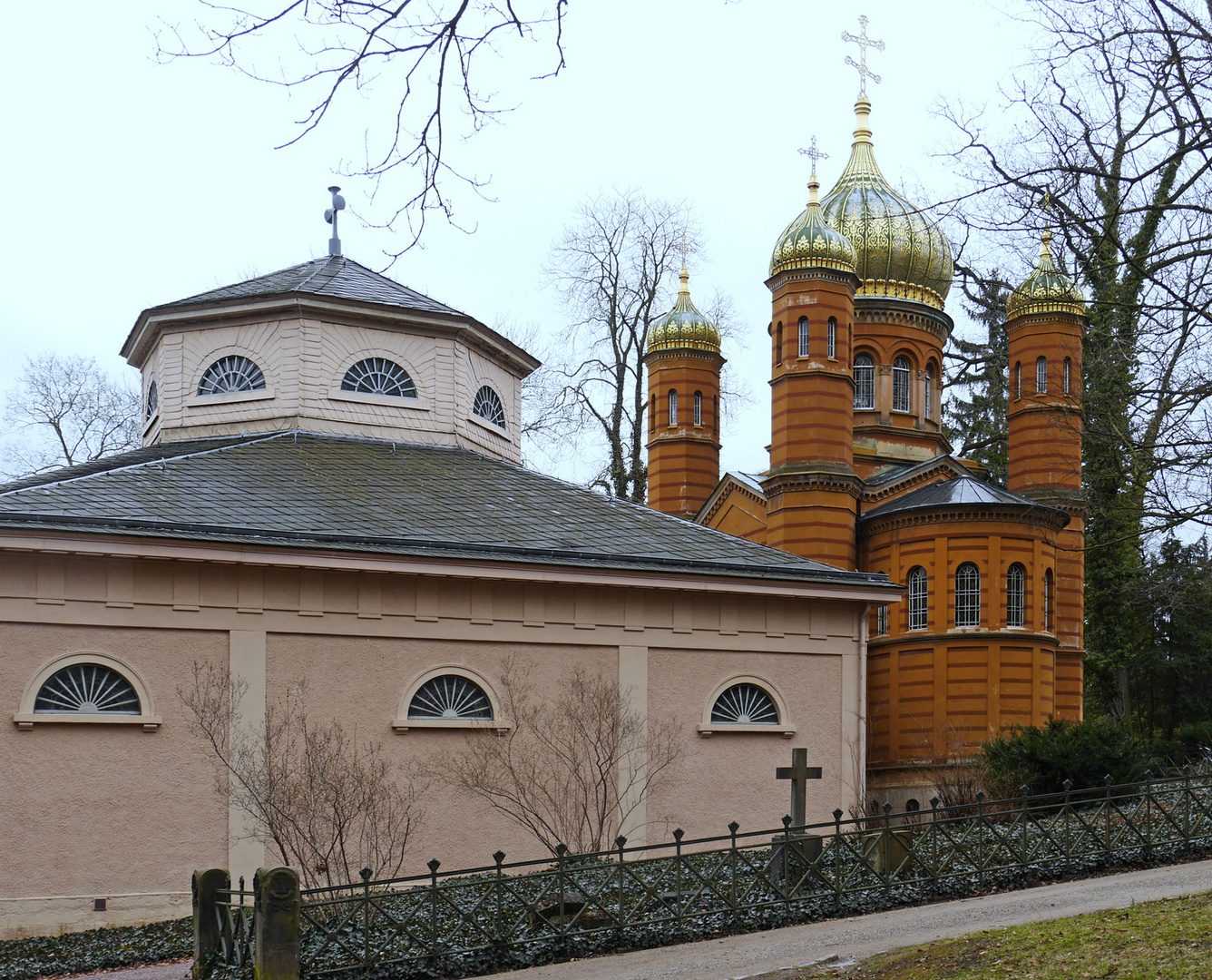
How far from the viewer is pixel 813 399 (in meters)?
30.0

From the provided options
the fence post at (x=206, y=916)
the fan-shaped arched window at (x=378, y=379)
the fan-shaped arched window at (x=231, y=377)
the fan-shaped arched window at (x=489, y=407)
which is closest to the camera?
the fence post at (x=206, y=916)

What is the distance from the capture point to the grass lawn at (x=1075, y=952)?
30.8 ft

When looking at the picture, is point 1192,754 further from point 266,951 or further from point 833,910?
point 266,951

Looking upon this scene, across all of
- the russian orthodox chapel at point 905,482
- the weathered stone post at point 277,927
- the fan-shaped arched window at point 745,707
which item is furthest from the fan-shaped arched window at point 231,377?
the russian orthodox chapel at point 905,482

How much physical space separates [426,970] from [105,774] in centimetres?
542

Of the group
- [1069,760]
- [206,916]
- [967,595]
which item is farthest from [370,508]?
[967,595]

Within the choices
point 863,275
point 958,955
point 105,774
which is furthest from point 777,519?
point 958,955

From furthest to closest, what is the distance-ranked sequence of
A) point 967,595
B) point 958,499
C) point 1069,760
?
point 958,499 < point 967,595 < point 1069,760

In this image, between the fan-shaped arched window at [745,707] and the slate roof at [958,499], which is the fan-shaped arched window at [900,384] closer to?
the slate roof at [958,499]

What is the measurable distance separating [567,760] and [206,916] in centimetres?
563

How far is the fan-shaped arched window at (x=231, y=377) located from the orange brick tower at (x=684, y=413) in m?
16.8

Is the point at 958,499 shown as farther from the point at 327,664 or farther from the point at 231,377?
the point at 327,664

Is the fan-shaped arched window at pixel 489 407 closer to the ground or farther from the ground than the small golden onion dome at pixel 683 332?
closer to the ground

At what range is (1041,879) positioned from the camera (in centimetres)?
1455
